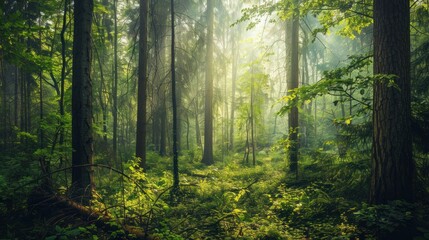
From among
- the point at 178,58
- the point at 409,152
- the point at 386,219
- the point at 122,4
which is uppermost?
the point at 122,4

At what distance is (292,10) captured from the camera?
21.8 feet

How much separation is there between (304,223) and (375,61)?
368 cm

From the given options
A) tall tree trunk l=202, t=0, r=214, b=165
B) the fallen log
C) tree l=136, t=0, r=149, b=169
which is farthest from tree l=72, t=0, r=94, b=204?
tall tree trunk l=202, t=0, r=214, b=165

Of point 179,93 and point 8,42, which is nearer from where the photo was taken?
point 8,42

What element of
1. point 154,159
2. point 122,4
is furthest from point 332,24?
point 122,4

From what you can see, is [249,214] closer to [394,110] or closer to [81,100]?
[394,110]

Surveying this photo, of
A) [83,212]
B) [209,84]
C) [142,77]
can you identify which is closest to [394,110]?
[83,212]

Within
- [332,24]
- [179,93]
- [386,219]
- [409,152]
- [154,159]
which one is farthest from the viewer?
[179,93]

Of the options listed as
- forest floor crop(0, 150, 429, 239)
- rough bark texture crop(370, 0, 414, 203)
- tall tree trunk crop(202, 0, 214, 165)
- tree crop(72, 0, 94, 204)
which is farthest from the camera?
tall tree trunk crop(202, 0, 214, 165)

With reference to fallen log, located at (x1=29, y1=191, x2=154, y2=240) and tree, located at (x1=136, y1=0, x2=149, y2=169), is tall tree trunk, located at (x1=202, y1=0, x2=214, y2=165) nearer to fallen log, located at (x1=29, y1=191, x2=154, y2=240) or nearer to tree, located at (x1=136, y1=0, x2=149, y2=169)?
tree, located at (x1=136, y1=0, x2=149, y2=169)

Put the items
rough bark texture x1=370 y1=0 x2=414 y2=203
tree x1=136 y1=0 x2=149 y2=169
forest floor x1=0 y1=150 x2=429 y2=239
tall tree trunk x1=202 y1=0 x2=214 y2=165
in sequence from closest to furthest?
forest floor x1=0 y1=150 x2=429 y2=239
rough bark texture x1=370 y1=0 x2=414 y2=203
tree x1=136 y1=0 x2=149 y2=169
tall tree trunk x1=202 y1=0 x2=214 y2=165

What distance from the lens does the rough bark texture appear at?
4.74 meters

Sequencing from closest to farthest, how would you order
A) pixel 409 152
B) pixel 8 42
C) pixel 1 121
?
pixel 409 152 → pixel 8 42 → pixel 1 121

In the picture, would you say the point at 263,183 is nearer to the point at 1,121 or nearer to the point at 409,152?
the point at 409,152
